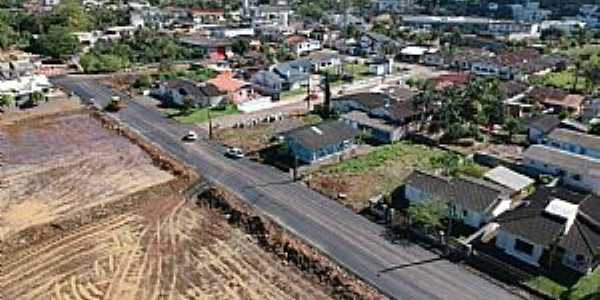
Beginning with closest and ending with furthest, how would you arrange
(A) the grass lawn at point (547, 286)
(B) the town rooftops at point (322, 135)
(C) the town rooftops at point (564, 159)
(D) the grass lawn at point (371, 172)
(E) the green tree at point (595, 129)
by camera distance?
1. (A) the grass lawn at point (547, 286)
2. (D) the grass lawn at point (371, 172)
3. (C) the town rooftops at point (564, 159)
4. (B) the town rooftops at point (322, 135)
5. (E) the green tree at point (595, 129)

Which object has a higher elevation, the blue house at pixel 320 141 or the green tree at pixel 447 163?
the blue house at pixel 320 141

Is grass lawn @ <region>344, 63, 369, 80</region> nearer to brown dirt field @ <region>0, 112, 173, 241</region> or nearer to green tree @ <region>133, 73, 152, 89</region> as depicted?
green tree @ <region>133, 73, 152, 89</region>

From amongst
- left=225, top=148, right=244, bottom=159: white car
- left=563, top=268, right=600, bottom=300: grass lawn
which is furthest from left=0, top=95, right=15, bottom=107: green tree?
left=563, top=268, right=600, bottom=300: grass lawn

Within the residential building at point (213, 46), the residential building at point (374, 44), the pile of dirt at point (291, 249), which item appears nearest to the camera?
the pile of dirt at point (291, 249)

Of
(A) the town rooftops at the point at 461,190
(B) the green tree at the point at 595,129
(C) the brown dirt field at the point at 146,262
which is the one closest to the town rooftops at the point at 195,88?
(C) the brown dirt field at the point at 146,262

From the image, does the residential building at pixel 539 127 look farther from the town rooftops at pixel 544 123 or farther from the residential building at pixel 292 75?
the residential building at pixel 292 75

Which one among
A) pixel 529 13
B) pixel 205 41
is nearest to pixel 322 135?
pixel 205 41

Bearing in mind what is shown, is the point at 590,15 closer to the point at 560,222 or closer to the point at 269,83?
the point at 269,83

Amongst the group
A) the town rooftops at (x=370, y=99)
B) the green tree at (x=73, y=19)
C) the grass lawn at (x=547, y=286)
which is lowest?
the grass lawn at (x=547, y=286)
